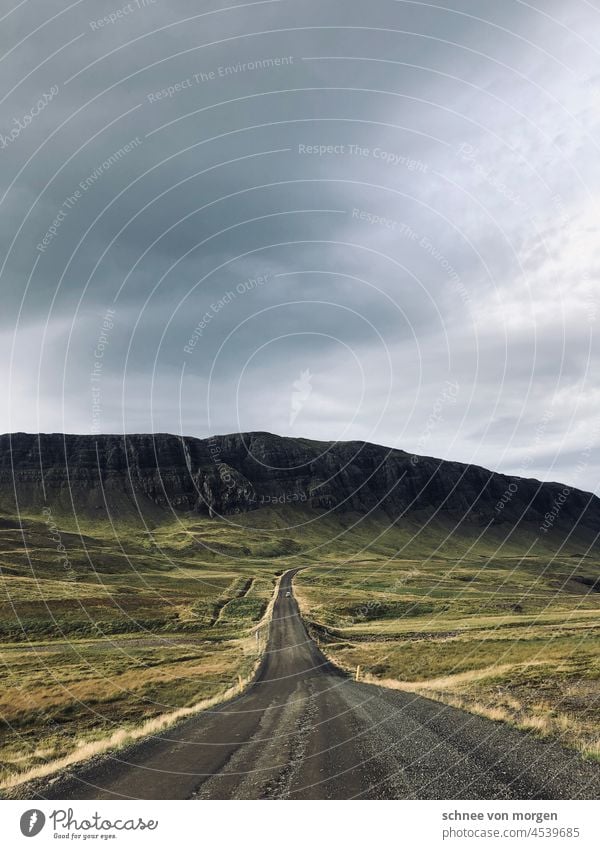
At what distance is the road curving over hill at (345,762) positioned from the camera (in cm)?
1070

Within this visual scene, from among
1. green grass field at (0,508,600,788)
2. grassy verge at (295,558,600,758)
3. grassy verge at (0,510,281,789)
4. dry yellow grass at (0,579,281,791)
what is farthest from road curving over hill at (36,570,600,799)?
grassy verge at (0,510,281,789)

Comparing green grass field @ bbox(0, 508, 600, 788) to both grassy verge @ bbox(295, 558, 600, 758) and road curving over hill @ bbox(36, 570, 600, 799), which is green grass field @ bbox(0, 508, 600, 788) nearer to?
grassy verge @ bbox(295, 558, 600, 758)

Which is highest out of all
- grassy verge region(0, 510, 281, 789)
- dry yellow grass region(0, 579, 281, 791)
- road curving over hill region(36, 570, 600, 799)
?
road curving over hill region(36, 570, 600, 799)

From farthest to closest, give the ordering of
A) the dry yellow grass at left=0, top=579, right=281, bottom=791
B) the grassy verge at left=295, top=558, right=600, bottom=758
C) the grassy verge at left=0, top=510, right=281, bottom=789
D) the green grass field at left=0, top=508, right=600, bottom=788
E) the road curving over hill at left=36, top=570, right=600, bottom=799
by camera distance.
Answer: the grassy verge at left=0, top=510, right=281, bottom=789 < the green grass field at left=0, top=508, right=600, bottom=788 < the grassy verge at left=295, top=558, right=600, bottom=758 < the dry yellow grass at left=0, top=579, right=281, bottom=791 < the road curving over hill at left=36, top=570, right=600, bottom=799

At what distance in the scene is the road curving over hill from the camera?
10.7 metres

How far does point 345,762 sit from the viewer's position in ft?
41.4

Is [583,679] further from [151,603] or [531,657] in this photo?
[151,603]

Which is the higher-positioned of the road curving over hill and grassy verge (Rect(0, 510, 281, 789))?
the road curving over hill

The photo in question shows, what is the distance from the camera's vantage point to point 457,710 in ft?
58.5

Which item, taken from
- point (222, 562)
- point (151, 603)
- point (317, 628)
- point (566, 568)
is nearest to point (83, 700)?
point (317, 628)

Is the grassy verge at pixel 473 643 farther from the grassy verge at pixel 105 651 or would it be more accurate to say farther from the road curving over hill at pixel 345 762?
the grassy verge at pixel 105 651

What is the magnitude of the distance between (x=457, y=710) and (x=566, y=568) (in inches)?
8313

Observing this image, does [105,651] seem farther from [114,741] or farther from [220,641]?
[114,741]

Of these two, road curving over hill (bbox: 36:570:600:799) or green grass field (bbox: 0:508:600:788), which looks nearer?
road curving over hill (bbox: 36:570:600:799)
